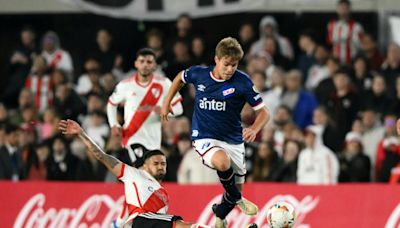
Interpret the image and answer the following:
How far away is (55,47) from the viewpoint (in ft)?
77.2

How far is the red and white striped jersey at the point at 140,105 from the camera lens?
17.5 meters

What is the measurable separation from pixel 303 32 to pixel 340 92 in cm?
181

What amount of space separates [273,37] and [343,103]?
2.06 meters

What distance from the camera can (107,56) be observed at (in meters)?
23.5

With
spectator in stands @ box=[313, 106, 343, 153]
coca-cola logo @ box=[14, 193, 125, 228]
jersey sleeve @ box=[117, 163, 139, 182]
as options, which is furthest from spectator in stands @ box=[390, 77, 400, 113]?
jersey sleeve @ box=[117, 163, 139, 182]

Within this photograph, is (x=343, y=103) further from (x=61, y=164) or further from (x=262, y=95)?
(x=61, y=164)

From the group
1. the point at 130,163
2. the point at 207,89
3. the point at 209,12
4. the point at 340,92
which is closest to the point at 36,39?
the point at 209,12

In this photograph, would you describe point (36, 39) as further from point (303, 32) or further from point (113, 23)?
point (303, 32)

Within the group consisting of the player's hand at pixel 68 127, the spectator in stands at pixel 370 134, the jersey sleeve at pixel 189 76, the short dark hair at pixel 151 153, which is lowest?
the spectator in stands at pixel 370 134

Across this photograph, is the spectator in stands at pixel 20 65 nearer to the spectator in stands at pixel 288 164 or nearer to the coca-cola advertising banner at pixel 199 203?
the coca-cola advertising banner at pixel 199 203

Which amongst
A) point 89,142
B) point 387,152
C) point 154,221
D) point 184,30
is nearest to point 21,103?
point 184,30

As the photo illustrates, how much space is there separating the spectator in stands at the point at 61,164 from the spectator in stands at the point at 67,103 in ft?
3.82

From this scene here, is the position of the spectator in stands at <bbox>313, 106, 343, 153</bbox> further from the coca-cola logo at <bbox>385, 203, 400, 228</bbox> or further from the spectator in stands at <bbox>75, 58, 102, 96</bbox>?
the spectator in stands at <bbox>75, 58, 102, 96</bbox>

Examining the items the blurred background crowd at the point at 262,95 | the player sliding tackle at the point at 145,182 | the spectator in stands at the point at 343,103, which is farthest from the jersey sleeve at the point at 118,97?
the spectator in stands at the point at 343,103
